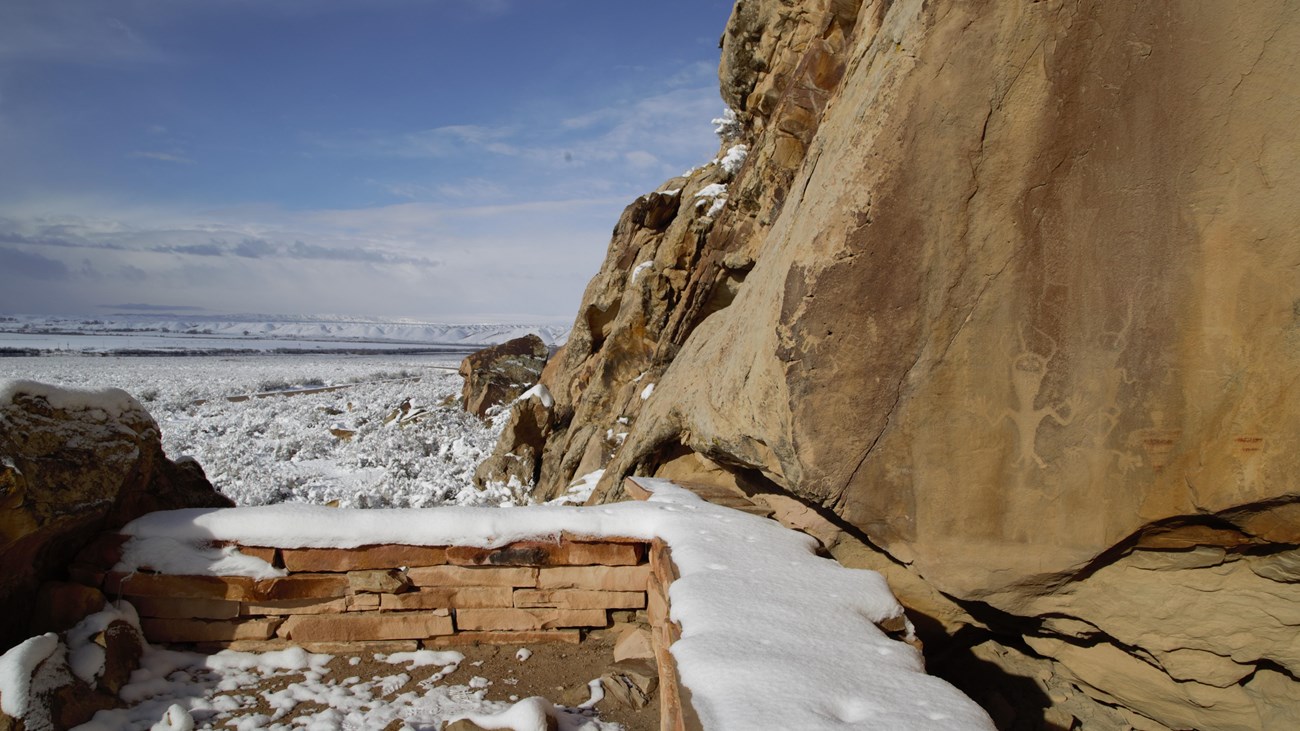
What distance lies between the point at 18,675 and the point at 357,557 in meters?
1.52

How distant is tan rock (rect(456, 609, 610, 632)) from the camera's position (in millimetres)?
4250

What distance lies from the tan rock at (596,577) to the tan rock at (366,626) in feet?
2.09

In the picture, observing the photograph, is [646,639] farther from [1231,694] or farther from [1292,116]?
[1292,116]

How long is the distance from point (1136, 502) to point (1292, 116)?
5.93 feet

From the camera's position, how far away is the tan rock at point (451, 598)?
4172 millimetres

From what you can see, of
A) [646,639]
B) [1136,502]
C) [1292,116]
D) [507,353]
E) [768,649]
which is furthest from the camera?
[507,353]

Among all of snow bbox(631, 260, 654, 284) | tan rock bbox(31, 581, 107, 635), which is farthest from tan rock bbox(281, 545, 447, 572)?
snow bbox(631, 260, 654, 284)

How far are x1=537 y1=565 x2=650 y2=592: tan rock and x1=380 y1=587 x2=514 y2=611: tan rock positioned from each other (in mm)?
248

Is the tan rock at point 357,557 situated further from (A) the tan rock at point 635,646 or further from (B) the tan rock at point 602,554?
(A) the tan rock at point 635,646

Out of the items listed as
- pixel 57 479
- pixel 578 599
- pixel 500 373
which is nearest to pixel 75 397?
pixel 57 479

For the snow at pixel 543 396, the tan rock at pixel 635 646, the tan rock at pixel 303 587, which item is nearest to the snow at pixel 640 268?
the snow at pixel 543 396

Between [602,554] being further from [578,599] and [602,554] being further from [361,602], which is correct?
[361,602]

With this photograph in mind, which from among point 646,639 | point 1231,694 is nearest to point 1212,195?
point 1231,694

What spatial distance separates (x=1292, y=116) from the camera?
9.94 ft
